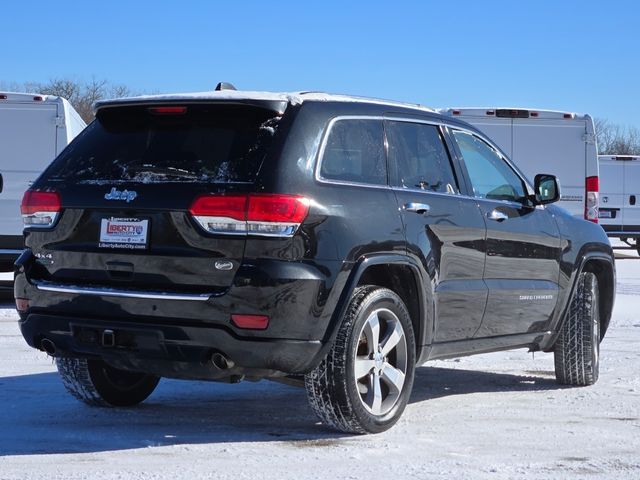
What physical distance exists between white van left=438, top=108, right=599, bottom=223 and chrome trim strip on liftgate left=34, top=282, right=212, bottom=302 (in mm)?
12226

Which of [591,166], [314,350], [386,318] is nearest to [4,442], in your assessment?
[314,350]

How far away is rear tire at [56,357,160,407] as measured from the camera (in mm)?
6840

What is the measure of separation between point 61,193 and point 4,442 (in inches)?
50.9

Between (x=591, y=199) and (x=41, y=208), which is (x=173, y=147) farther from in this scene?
(x=591, y=199)

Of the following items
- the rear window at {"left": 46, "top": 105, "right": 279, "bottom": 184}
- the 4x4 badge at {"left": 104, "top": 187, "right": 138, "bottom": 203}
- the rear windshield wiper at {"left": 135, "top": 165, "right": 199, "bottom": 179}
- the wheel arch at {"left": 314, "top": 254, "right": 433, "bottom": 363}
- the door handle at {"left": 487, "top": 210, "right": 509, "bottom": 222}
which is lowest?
the wheel arch at {"left": 314, "top": 254, "right": 433, "bottom": 363}

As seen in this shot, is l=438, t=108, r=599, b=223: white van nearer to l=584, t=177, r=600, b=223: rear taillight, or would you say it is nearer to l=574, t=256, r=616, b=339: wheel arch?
l=584, t=177, r=600, b=223: rear taillight

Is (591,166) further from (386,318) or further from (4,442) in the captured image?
(4,442)

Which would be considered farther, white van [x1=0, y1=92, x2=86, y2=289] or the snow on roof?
white van [x1=0, y1=92, x2=86, y2=289]

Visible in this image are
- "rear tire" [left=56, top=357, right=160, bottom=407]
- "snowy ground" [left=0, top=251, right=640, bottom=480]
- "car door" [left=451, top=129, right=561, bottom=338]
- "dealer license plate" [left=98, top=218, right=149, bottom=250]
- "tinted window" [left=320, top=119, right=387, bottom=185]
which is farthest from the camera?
"car door" [left=451, top=129, right=561, bottom=338]

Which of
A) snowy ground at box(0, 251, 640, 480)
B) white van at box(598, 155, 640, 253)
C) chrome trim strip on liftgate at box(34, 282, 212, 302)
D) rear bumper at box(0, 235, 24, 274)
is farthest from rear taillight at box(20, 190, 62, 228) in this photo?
white van at box(598, 155, 640, 253)

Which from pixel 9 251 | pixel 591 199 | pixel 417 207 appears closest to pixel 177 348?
pixel 417 207

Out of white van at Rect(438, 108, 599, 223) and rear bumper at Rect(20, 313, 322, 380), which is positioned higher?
white van at Rect(438, 108, 599, 223)

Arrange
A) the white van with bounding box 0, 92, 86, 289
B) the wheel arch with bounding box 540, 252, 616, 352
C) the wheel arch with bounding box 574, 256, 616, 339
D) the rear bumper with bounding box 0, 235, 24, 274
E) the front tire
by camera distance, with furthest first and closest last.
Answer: the white van with bounding box 0, 92, 86, 289 → the rear bumper with bounding box 0, 235, 24, 274 → the wheel arch with bounding box 574, 256, 616, 339 → the wheel arch with bounding box 540, 252, 616, 352 → the front tire

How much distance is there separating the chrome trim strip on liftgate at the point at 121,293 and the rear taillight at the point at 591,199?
1226cm
